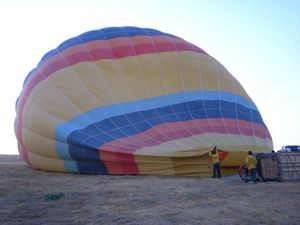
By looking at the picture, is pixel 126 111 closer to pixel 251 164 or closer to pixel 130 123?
pixel 130 123

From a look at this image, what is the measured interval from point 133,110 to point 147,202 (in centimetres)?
522

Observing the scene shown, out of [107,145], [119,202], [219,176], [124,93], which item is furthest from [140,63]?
[119,202]

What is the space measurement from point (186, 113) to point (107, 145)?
247 cm

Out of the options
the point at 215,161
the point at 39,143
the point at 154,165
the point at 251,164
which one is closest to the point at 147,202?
the point at 154,165

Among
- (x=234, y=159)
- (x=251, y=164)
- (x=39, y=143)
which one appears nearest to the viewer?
(x=251, y=164)

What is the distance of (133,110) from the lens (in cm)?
1224

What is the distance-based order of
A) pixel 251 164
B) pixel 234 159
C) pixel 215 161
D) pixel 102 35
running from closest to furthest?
pixel 251 164, pixel 215 161, pixel 234 159, pixel 102 35

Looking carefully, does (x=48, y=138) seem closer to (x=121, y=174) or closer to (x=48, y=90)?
(x=48, y=90)

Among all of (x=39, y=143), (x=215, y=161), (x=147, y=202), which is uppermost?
(x=39, y=143)

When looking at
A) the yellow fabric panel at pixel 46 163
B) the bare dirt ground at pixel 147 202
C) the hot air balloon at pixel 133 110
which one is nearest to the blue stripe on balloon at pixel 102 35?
the hot air balloon at pixel 133 110

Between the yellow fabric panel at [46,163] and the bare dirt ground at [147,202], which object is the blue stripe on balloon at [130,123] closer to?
the yellow fabric panel at [46,163]

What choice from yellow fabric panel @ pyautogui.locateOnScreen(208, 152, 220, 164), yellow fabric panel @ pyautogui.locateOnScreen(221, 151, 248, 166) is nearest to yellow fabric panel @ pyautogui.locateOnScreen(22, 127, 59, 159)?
yellow fabric panel @ pyautogui.locateOnScreen(208, 152, 220, 164)

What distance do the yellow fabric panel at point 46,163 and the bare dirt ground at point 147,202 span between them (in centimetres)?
165

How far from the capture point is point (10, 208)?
6887 mm
